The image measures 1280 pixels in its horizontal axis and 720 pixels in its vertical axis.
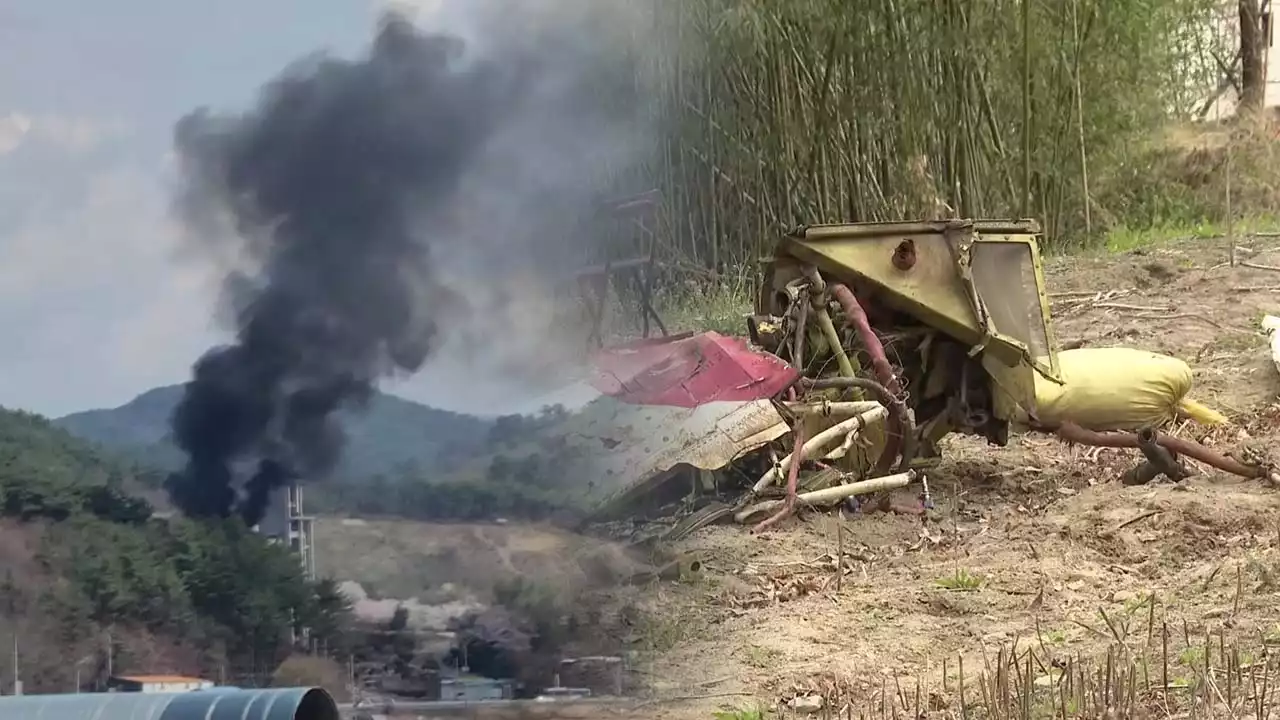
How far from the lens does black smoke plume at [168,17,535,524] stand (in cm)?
77

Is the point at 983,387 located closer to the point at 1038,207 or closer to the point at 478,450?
the point at 478,450

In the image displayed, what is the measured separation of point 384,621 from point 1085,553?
65.7 inches

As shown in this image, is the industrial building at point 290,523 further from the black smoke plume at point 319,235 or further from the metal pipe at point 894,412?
the metal pipe at point 894,412

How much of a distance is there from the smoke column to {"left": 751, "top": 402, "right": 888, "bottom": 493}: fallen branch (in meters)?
1.01

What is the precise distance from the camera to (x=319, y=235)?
30.8 inches

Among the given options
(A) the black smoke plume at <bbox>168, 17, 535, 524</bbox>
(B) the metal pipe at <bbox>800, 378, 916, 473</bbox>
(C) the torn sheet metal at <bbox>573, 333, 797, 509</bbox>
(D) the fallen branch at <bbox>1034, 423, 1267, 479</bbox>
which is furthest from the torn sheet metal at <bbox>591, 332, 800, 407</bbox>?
(D) the fallen branch at <bbox>1034, 423, 1267, 479</bbox>

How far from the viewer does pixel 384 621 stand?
0.75 meters

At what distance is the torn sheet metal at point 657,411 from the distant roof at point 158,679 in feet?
0.85

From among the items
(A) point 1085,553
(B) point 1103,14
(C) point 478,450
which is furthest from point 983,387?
(B) point 1103,14

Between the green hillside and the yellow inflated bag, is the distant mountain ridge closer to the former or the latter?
the green hillside

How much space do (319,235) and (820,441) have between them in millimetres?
1452

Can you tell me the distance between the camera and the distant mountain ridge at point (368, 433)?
2.51 feet

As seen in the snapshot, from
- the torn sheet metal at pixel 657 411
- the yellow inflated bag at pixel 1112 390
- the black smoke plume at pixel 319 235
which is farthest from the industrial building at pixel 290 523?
the yellow inflated bag at pixel 1112 390

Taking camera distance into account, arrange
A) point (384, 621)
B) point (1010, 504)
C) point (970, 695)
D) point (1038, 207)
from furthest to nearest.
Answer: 1. point (1038, 207)
2. point (1010, 504)
3. point (970, 695)
4. point (384, 621)
